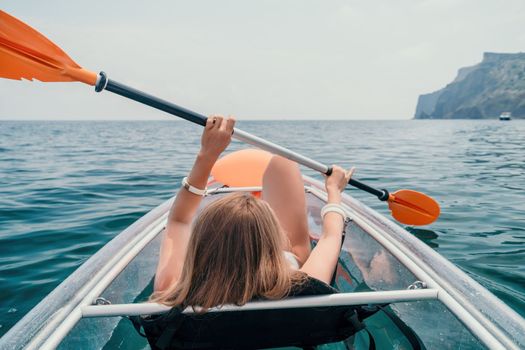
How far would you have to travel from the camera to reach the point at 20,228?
15.2ft

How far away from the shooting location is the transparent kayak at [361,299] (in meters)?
1.45

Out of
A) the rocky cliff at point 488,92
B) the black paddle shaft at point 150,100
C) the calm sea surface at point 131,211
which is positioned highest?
the rocky cliff at point 488,92

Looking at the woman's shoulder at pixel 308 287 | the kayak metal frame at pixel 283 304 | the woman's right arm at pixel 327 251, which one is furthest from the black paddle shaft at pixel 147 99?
the woman's shoulder at pixel 308 287

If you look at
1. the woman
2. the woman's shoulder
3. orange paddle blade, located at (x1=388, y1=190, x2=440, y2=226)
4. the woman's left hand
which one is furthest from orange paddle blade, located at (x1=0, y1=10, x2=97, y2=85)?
orange paddle blade, located at (x1=388, y1=190, x2=440, y2=226)

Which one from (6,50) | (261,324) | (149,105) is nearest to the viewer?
(261,324)

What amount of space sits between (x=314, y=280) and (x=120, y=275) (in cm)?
130

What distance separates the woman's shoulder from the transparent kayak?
27mm

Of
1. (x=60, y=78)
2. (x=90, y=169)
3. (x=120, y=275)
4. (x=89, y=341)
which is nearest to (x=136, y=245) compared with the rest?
(x=120, y=275)

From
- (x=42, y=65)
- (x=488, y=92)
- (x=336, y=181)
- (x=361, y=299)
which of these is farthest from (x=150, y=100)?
(x=488, y=92)

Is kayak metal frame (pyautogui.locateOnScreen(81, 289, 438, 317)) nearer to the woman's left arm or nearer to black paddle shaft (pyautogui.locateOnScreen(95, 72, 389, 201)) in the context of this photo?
the woman's left arm

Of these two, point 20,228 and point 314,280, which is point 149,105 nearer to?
point 314,280

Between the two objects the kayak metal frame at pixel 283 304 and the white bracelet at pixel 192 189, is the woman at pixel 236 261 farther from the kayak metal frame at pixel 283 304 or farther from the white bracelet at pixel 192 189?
the white bracelet at pixel 192 189

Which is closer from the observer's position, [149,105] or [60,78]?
[60,78]

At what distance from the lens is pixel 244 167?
4160 millimetres
